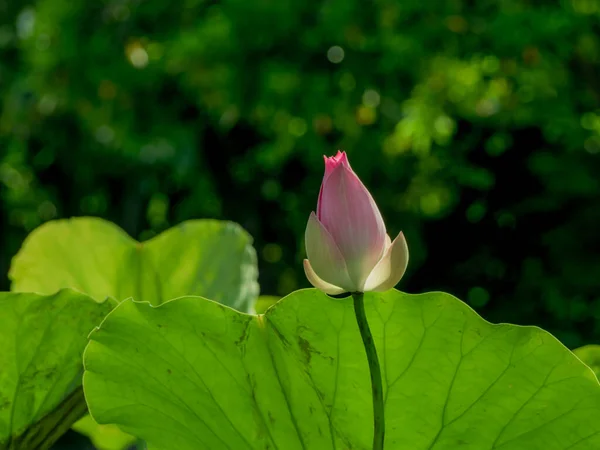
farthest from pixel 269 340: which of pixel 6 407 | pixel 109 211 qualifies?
pixel 109 211

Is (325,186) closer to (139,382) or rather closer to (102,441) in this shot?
(139,382)

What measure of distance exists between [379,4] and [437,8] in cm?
18

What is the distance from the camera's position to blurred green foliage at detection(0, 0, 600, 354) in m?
2.57

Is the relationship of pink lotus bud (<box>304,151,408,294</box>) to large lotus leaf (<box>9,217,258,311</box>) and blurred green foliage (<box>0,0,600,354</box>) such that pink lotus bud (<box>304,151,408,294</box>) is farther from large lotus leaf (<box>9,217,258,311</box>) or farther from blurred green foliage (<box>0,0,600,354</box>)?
blurred green foliage (<box>0,0,600,354</box>)

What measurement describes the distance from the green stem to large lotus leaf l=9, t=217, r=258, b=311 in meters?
0.26

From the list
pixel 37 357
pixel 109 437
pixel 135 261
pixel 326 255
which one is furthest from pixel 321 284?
pixel 109 437

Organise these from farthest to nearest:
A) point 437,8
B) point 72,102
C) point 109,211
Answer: point 109,211, point 72,102, point 437,8

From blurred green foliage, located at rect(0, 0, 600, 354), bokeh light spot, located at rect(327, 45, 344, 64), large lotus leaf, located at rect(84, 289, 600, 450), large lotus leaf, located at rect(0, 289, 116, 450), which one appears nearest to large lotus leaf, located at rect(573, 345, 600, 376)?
large lotus leaf, located at rect(84, 289, 600, 450)

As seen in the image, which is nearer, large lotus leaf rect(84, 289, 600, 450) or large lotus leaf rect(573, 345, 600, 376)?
large lotus leaf rect(84, 289, 600, 450)

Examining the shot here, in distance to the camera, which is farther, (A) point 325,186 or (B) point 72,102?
(B) point 72,102

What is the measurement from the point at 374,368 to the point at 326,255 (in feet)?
0.18

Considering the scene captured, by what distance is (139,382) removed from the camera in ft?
1.49

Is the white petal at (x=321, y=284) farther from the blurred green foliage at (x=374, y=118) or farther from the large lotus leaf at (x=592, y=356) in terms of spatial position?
the blurred green foliage at (x=374, y=118)

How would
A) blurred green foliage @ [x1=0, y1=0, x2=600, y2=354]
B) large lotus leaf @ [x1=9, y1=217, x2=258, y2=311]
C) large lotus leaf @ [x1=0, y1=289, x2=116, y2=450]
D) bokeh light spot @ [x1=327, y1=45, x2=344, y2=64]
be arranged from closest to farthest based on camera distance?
large lotus leaf @ [x1=0, y1=289, x2=116, y2=450] < large lotus leaf @ [x1=9, y1=217, x2=258, y2=311] < blurred green foliage @ [x1=0, y1=0, x2=600, y2=354] < bokeh light spot @ [x1=327, y1=45, x2=344, y2=64]
